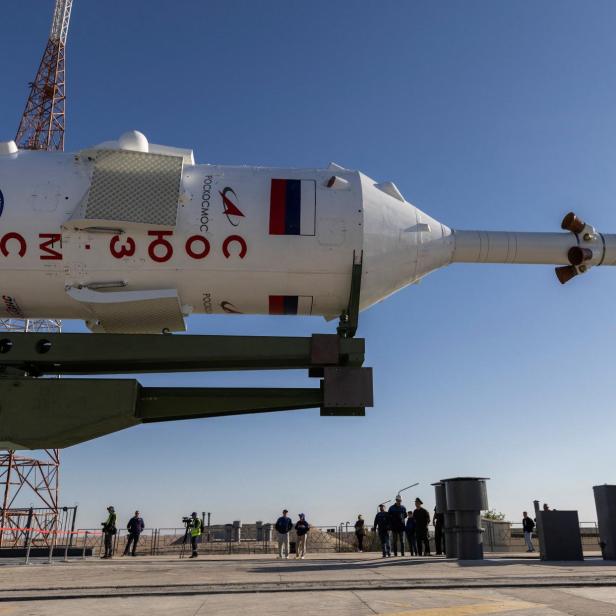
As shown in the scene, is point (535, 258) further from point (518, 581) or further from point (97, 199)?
point (97, 199)

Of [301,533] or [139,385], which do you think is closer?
[139,385]

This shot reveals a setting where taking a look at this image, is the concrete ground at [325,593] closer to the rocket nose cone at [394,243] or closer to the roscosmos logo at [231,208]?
the rocket nose cone at [394,243]

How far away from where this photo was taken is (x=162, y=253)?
791cm

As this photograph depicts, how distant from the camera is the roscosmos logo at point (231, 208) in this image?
315 inches

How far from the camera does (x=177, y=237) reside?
7922 millimetres

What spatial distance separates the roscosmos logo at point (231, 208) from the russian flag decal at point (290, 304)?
1.15 metres

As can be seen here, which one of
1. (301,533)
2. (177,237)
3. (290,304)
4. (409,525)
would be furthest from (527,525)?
(177,237)

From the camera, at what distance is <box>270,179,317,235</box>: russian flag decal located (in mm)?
8078

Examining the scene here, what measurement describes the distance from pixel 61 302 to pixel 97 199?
146cm

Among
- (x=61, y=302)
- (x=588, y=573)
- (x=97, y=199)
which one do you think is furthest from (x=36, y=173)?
(x=588, y=573)

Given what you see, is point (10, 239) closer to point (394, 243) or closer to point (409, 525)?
point (394, 243)

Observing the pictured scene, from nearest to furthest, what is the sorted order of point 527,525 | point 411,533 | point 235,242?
point 235,242 < point 411,533 < point 527,525

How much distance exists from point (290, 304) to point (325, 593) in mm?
3657

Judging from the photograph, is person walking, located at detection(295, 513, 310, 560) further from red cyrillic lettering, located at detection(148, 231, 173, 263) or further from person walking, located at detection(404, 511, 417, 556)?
red cyrillic lettering, located at detection(148, 231, 173, 263)
